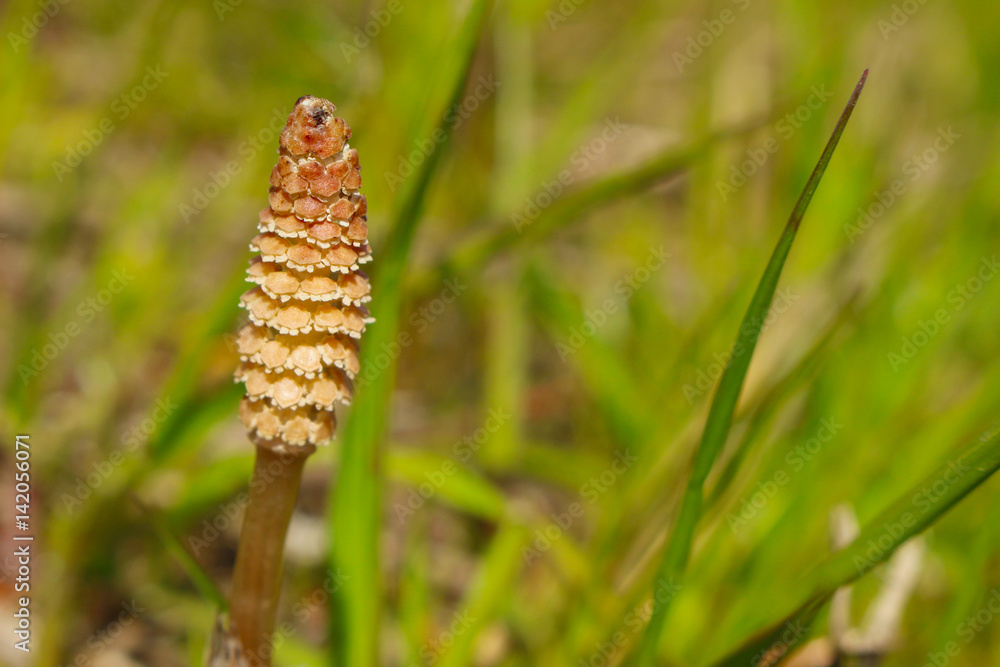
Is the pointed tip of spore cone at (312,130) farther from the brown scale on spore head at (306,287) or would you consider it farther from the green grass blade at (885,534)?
the green grass blade at (885,534)

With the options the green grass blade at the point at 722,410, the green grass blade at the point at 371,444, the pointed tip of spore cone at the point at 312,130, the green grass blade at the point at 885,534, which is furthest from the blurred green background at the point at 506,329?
the pointed tip of spore cone at the point at 312,130

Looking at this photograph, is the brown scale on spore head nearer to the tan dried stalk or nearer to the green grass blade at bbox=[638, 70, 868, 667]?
the tan dried stalk

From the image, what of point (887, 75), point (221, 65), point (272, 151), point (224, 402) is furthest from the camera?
point (221, 65)

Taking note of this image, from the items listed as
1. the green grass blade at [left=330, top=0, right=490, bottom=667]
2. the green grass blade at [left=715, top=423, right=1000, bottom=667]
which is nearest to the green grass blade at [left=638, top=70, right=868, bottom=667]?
the green grass blade at [left=715, top=423, right=1000, bottom=667]

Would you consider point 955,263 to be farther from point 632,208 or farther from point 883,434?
point 632,208

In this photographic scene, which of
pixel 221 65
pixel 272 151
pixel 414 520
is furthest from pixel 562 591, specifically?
pixel 221 65
